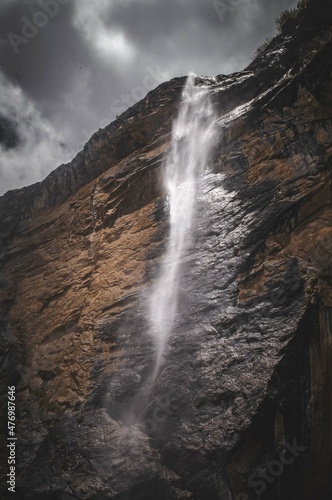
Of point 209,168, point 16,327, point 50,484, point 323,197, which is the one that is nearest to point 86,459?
point 50,484

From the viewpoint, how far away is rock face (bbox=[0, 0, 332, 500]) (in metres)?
6.19

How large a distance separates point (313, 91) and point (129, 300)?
8.94 metres

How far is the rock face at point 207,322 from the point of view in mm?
6191

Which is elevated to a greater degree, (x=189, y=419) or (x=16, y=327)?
(x=16, y=327)

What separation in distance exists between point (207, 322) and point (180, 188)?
5814 millimetres

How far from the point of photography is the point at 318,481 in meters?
6.13

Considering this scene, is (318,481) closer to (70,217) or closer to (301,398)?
(301,398)

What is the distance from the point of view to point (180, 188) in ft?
39.3

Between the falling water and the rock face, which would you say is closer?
the rock face

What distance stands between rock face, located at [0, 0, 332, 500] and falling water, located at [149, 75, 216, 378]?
12.3 inches

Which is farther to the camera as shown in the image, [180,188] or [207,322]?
[180,188]

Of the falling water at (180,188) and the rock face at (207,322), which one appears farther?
the falling water at (180,188)

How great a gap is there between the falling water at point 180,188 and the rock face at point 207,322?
0.31 meters

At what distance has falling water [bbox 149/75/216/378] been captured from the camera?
875cm
